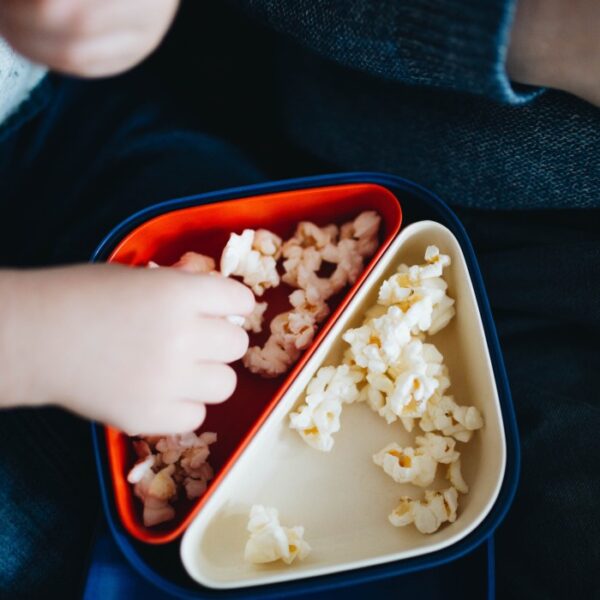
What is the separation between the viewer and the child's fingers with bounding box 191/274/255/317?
1.59 ft

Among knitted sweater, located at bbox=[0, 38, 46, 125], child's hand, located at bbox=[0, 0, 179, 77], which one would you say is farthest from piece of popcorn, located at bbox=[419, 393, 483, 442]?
knitted sweater, located at bbox=[0, 38, 46, 125]

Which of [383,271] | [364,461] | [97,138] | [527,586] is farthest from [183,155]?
[527,586]

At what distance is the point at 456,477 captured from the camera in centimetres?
53

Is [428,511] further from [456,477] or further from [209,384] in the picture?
[209,384]

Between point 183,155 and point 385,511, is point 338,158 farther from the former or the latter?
point 385,511

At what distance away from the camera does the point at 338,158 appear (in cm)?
71

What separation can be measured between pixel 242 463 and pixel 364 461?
0.10 meters

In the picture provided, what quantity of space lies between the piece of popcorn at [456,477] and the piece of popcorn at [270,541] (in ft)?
0.40

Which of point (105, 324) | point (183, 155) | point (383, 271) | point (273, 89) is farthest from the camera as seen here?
point (273, 89)

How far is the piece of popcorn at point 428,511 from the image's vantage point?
0.51m

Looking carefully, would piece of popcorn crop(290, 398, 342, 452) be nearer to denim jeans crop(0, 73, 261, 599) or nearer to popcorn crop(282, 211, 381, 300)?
popcorn crop(282, 211, 381, 300)

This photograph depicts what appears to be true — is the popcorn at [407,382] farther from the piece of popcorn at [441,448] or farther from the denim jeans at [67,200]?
the denim jeans at [67,200]

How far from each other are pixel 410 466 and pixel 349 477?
50 mm

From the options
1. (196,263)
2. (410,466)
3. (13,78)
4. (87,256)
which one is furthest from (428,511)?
(13,78)
